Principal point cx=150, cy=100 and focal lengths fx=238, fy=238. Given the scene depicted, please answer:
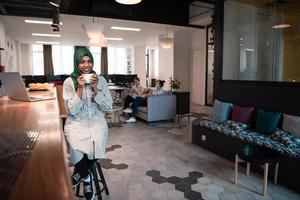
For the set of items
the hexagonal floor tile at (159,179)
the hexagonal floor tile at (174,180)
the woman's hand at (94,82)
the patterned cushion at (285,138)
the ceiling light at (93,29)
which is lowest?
the hexagonal floor tile at (174,180)

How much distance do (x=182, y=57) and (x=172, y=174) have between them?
6781 mm

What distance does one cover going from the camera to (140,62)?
14008 millimetres

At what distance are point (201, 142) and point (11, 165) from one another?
3.71m

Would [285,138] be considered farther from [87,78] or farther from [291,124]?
[87,78]

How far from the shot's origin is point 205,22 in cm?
785

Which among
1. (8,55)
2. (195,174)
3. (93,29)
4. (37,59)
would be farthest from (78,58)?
(37,59)

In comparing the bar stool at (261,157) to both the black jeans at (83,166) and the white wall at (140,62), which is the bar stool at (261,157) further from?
the white wall at (140,62)

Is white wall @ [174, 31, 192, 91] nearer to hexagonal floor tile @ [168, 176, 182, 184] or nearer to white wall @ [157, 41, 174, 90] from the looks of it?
white wall @ [157, 41, 174, 90]

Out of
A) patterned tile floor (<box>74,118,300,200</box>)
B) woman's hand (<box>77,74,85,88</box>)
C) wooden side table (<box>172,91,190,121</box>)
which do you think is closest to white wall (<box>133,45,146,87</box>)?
Answer: wooden side table (<box>172,91,190,121</box>)

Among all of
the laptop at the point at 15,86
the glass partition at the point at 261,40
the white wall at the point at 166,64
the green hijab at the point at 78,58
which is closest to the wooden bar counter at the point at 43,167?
Answer: the green hijab at the point at 78,58

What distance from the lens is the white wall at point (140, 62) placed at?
13.8 metres

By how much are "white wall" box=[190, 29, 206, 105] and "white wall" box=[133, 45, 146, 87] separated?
182 inches

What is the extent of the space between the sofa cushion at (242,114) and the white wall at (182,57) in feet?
17.5

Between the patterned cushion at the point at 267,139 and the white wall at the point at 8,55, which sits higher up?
the white wall at the point at 8,55
